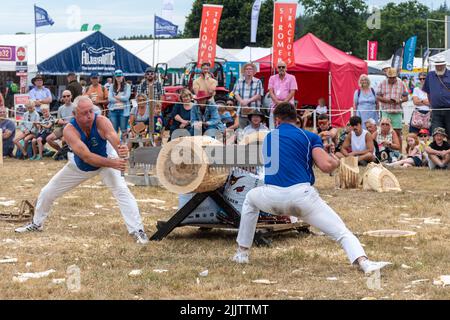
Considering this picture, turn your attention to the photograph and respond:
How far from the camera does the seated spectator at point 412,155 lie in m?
16.7

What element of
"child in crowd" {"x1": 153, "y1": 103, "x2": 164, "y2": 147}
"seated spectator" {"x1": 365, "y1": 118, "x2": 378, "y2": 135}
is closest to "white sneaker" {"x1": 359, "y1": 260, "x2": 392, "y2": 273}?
"seated spectator" {"x1": 365, "y1": 118, "x2": 378, "y2": 135}

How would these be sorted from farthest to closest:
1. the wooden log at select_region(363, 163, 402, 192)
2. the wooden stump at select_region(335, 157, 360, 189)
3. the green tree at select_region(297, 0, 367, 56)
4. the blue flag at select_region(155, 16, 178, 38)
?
the green tree at select_region(297, 0, 367, 56), the blue flag at select_region(155, 16, 178, 38), the wooden stump at select_region(335, 157, 360, 189), the wooden log at select_region(363, 163, 402, 192)

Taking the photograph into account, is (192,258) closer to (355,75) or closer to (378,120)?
(378,120)

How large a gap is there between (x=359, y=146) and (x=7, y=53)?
2143 cm

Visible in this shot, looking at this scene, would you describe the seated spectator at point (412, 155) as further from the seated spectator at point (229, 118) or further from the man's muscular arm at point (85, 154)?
the man's muscular arm at point (85, 154)

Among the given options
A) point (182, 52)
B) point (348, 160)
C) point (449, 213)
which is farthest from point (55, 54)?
point (449, 213)

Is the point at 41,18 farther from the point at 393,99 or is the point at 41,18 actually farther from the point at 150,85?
the point at 393,99

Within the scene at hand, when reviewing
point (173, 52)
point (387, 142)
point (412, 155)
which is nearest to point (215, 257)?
point (387, 142)

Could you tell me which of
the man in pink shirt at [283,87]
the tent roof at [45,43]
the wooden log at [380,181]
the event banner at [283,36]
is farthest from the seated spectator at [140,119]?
the tent roof at [45,43]

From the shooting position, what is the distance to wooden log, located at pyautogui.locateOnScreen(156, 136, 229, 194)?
347 inches

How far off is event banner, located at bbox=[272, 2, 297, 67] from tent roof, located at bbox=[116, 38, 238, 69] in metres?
13.6

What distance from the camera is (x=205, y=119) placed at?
51.6 ft

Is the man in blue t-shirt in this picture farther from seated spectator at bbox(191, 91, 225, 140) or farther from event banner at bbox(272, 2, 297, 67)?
event banner at bbox(272, 2, 297, 67)

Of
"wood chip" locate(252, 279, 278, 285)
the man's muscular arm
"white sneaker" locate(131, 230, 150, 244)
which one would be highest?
the man's muscular arm
